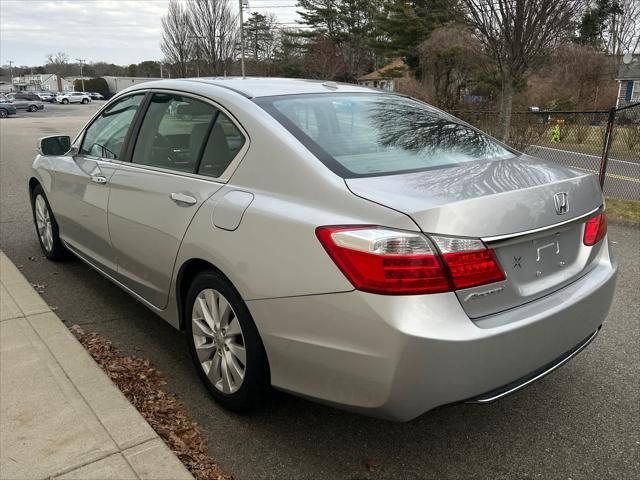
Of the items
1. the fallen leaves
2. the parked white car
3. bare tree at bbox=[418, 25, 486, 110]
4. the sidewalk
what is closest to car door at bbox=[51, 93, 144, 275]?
the fallen leaves

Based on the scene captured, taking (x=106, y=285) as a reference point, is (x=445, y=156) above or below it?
above

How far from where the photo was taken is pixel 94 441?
98.5 inches

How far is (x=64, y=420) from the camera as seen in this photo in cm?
266

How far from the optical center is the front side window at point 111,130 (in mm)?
3797

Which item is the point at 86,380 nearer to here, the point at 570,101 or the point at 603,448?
the point at 603,448

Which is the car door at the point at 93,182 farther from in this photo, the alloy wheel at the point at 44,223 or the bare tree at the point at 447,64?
the bare tree at the point at 447,64

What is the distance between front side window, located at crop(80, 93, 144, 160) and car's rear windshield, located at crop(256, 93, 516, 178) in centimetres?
130

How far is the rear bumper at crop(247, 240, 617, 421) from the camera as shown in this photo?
203cm

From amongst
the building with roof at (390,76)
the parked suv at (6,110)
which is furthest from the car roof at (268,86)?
the parked suv at (6,110)

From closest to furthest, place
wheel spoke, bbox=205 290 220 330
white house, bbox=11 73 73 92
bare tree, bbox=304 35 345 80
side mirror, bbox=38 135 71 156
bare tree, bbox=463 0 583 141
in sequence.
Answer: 1. wheel spoke, bbox=205 290 220 330
2. side mirror, bbox=38 135 71 156
3. bare tree, bbox=463 0 583 141
4. bare tree, bbox=304 35 345 80
5. white house, bbox=11 73 73 92

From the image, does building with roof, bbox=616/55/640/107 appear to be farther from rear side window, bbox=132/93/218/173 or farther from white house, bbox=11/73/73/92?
white house, bbox=11/73/73/92

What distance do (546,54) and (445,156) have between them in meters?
8.00

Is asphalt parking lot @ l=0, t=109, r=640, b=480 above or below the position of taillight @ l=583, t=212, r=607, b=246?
below

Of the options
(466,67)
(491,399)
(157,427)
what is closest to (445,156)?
(491,399)
